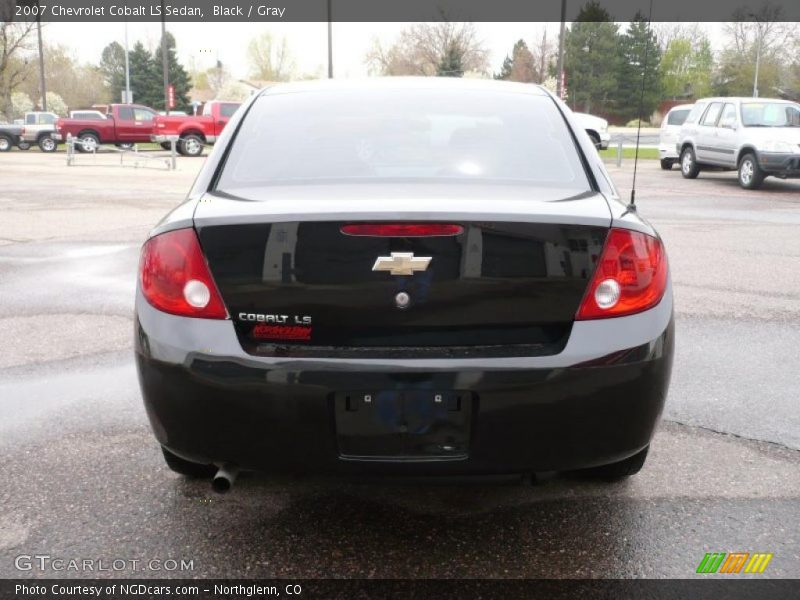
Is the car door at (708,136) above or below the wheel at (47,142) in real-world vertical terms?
above

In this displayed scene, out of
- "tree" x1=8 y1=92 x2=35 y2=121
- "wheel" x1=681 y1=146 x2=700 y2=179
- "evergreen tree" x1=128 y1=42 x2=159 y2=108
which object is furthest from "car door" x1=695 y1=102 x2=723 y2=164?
"evergreen tree" x1=128 y1=42 x2=159 y2=108

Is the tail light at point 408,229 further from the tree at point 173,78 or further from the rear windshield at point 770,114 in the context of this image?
the tree at point 173,78

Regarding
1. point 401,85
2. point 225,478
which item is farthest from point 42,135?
point 225,478

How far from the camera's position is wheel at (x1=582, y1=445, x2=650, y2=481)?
9.83 ft

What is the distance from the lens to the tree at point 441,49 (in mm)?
59656

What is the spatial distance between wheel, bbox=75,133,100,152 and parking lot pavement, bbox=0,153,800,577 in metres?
28.6

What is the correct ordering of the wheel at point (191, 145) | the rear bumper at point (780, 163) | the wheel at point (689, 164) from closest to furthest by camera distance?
1. the rear bumper at point (780, 163)
2. the wheel at point (689, 164)
3. the wheel at point (191, 145)

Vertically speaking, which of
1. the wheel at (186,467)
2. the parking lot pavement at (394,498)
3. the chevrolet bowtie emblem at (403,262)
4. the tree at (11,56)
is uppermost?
the tree at (11,56)

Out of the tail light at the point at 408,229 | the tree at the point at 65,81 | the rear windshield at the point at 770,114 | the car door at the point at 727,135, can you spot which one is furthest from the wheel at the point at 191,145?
the tree at the point at 65,81

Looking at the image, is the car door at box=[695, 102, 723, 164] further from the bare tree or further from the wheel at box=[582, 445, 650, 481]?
the bare tree

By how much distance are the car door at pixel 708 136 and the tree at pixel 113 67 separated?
85936mm

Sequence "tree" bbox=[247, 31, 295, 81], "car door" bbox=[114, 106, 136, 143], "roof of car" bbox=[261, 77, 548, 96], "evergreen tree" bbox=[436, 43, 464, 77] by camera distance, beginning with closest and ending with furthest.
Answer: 1. "roof of car" bbox=[261, 77, 548, 96]
2. "car door" bbox=[114, 106, 136, 143]
3. "evergreen tree" bbox=[436, 43, 464, 77]
4. "tree" bbox=[247, 31, 295, 81]

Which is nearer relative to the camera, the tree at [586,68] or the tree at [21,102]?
the tree at [586,68]

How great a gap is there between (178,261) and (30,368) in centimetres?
263
